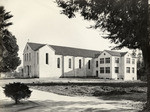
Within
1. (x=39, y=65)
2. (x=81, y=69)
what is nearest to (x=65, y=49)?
(x=81, y=69)

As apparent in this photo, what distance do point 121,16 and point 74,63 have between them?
51.4 metres

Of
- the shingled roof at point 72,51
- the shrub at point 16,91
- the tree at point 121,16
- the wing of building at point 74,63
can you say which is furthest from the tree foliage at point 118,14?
the shingled roof at point 72,51

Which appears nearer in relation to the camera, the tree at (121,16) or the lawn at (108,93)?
the tree at (121,16)

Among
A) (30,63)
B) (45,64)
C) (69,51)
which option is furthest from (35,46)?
(69,51)

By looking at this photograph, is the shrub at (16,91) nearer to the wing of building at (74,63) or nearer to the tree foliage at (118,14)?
the tree foliage at (118,14)

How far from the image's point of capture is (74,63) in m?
62.2

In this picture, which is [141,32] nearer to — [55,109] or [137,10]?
[137,10]

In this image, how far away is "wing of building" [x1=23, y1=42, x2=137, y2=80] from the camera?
53.5 metres

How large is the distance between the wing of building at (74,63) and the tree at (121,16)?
4064 centimetres


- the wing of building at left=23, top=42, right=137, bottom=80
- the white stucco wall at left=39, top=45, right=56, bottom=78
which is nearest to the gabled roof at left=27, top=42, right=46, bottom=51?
the wing of building at left=23, top=42, right=137, bottom=80

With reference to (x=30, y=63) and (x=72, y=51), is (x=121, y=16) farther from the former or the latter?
(x=72, y=51)

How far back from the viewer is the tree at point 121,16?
10672mm

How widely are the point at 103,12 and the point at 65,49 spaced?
5135cm

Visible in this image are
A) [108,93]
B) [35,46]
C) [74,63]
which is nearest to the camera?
[108,93]
